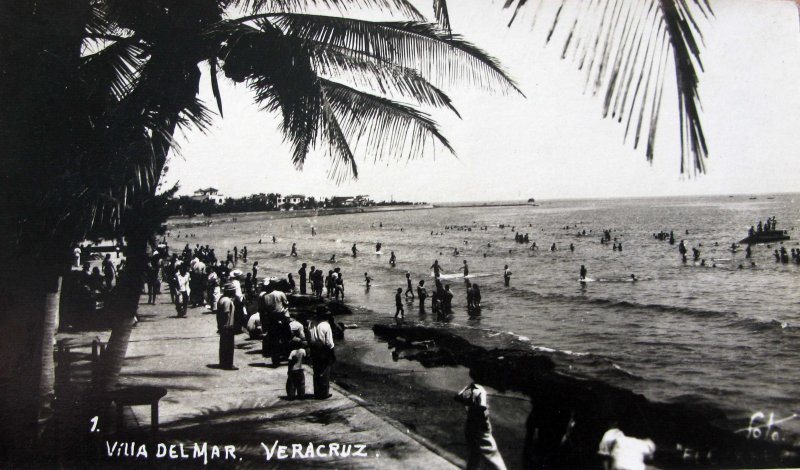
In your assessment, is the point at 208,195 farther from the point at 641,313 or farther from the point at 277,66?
the point at 641,313

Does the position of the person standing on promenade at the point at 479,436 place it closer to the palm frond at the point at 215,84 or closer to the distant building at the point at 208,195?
the palm frond at the point at 215,84

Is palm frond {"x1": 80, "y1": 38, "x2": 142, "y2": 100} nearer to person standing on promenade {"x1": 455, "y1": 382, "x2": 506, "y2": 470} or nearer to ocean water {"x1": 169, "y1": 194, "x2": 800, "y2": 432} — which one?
person standing on promenade {"x1": 455, "y1": 382, "x2": 506, "y2": 470}

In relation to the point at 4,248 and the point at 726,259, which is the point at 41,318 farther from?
the point at 726,259

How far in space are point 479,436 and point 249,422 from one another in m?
2.43

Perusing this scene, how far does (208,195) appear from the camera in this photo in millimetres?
5953

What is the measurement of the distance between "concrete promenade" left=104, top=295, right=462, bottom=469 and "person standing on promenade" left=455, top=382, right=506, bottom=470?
28 centimetres

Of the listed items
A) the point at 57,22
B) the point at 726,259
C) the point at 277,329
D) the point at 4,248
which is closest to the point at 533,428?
the point at 277,329

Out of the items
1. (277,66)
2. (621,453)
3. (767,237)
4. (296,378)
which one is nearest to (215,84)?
(277,66)

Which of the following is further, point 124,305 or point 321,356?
point 321,356

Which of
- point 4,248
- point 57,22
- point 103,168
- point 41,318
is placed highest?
point 57,22

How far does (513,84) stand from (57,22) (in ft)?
11.5

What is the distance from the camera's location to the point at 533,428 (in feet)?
21.2

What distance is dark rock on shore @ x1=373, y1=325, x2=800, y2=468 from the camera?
4805 millimetres

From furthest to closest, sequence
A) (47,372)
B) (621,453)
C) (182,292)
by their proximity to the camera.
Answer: (182,292), (47,372), (621,453)
